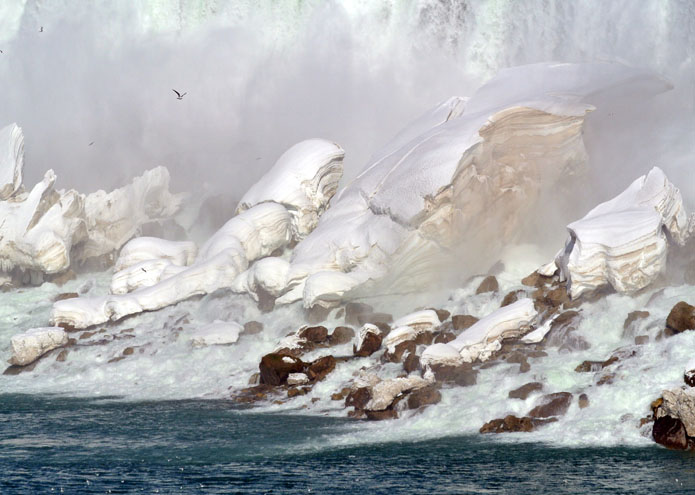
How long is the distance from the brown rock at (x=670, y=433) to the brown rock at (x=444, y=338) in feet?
26.3

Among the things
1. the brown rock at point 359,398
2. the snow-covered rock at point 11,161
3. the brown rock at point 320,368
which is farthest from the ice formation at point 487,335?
the snow-covered rock at point 11,161

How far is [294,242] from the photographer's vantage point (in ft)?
122

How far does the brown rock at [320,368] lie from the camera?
25.4 metres

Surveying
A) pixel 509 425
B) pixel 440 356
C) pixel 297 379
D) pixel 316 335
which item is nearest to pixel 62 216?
pixel 316 335

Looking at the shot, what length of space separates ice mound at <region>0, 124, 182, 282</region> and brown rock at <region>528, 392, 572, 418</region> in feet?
79.9

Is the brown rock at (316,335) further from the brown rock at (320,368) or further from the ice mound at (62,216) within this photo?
the ice mound at (62,216)

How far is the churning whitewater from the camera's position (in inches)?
906

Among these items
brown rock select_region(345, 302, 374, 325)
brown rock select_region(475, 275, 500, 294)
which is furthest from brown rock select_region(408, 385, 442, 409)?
brown rock select_region(345, 302, 374, 325)

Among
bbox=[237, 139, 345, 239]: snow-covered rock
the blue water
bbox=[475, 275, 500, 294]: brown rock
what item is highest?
bbox=[237, 139, 345, 239]: snow-covered rock

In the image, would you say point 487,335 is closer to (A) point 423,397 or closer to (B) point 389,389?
(A) point 423,397

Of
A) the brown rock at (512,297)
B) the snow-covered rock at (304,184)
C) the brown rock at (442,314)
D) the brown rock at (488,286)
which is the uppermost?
the snow-covered rock at (304,184)

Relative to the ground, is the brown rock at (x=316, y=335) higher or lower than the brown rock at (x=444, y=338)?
higher

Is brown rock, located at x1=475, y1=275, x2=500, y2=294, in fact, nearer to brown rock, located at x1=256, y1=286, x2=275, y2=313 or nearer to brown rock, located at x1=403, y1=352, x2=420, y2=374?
brown rock, located at x1=403, y1=352, x2=420, y2=374

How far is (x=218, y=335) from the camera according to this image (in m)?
30.3
